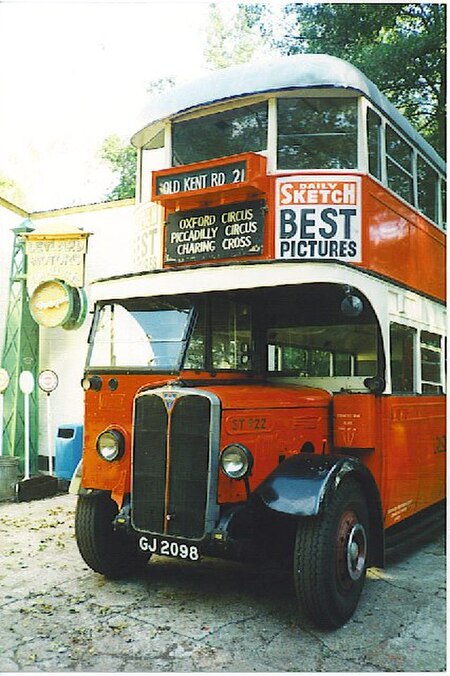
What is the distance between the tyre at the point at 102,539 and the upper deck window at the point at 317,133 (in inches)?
129

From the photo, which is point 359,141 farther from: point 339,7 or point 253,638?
point 339,7

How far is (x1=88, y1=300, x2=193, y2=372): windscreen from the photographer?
17.1 feet

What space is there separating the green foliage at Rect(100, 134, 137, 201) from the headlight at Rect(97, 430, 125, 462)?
1483 centimetres

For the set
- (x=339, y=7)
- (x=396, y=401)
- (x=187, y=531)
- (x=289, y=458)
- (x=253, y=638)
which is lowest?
(x=253, y=638)

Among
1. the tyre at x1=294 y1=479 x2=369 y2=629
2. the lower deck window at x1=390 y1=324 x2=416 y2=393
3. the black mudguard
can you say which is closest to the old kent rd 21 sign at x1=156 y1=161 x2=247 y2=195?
the lower deck window at x1=390 y1=324 x2=416 y2=393

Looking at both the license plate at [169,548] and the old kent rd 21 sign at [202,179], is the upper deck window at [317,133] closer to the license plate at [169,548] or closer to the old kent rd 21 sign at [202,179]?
the old kent rd 21 sign at [202,179]

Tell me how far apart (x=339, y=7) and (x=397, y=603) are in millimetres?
9117

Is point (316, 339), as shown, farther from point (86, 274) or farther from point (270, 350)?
point (86, 274)

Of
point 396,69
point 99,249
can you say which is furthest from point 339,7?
point 99,249

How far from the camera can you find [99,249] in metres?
10.7

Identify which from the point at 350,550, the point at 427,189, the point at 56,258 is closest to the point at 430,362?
the point at 427,189

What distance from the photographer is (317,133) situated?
5723mm

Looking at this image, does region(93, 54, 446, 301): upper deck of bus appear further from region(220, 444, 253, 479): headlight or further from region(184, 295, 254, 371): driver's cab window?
region(220, 444, 253, 479): headlight

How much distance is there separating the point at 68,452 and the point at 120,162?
12.3 metres
